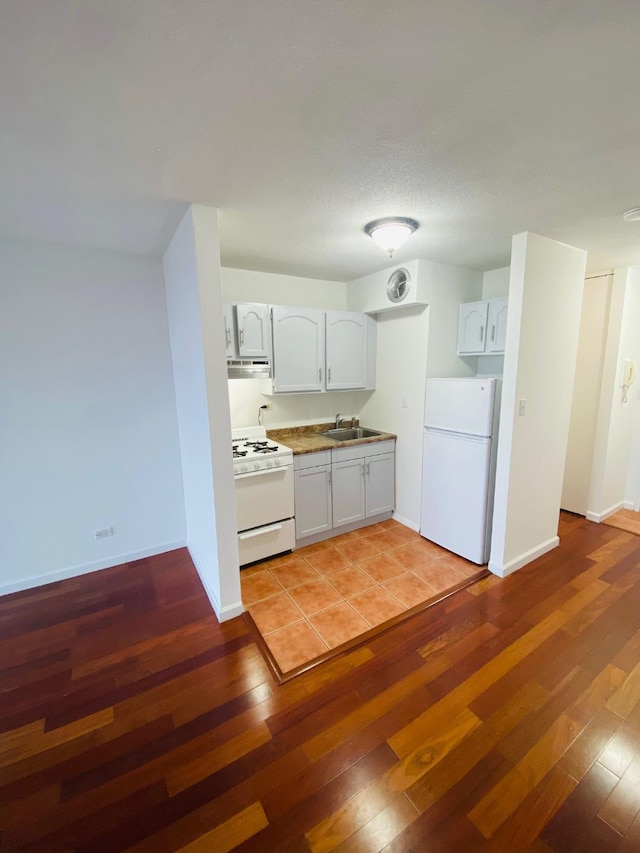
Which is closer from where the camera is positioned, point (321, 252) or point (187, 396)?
point (187, 396)

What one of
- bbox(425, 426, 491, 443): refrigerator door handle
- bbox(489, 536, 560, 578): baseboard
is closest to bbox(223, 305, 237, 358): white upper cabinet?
bbox(425, 426, 491, 443): refrigerator door handle

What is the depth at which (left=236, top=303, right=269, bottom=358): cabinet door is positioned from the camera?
2.82 meters

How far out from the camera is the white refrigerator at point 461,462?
2.65m

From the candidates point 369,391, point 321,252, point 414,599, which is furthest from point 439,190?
point 414,599

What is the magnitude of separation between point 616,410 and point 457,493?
6.59 feet

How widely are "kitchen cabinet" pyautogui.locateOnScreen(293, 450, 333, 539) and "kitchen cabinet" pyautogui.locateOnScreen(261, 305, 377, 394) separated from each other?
2.25ft

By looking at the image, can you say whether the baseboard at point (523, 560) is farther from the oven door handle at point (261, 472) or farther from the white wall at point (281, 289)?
the white wall at point (281, 289)

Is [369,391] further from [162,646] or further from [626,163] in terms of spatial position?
[162,646]

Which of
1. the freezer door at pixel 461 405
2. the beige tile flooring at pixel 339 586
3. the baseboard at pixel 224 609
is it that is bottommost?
the beige tile flooring at pixel 339 586

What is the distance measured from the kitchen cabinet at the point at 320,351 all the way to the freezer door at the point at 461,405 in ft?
2.60

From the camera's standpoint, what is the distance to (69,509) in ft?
8.68

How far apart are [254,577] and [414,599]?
122 cm

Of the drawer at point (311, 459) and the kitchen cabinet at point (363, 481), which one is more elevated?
the drawer at point (311, 459)

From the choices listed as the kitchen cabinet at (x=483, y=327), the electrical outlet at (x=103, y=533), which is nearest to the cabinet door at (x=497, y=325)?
the kitchen cabinet at (x=483, y=327)
